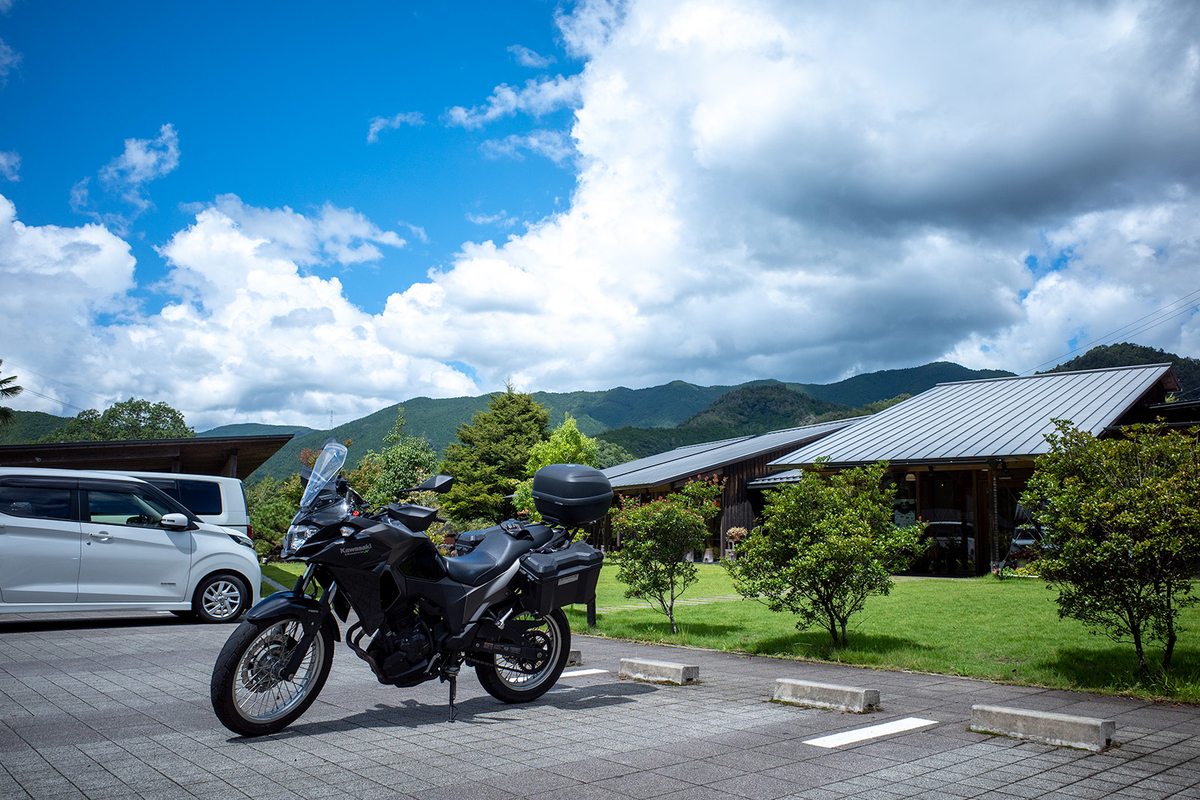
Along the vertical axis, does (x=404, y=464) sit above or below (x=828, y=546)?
above

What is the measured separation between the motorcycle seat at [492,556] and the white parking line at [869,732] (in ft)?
7.32

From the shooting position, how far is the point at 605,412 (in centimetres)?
17400

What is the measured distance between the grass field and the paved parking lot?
553 millimetres

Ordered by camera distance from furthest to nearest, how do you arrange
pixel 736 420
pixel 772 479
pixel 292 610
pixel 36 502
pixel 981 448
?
1. pixel 736 420
2. pixel 772 479
3. pixel 981 448
4. pixel 36 502
5. pixel 292 610

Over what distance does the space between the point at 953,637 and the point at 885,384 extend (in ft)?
584

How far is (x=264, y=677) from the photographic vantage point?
4480 mm

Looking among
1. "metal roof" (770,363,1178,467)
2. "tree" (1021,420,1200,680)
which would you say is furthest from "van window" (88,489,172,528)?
→ "metal roof" (770,363,1178,467)

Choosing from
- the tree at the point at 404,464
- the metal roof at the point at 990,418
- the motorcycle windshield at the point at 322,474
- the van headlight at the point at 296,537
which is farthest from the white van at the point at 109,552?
the tree at the point at 404,464

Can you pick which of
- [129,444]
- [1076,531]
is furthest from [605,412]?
[1076,531]

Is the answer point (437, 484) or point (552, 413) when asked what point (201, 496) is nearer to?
point (437, 484)

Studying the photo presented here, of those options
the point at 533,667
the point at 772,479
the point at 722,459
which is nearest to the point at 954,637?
the point at 533,667

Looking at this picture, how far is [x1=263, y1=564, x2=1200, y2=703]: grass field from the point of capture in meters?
6.39

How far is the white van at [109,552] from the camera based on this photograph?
28.6 feet

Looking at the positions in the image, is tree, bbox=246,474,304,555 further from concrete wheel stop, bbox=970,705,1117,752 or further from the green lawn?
concrete wheel stop, bbox=970,705,1117,752
